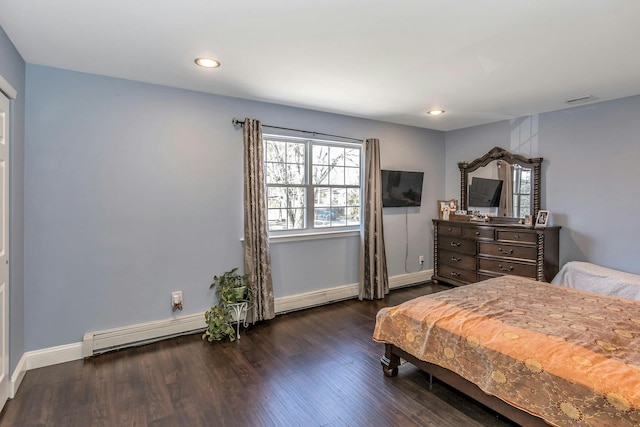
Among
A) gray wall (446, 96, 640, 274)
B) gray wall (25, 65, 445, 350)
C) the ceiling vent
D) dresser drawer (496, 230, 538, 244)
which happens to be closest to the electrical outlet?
gray wall (25, 65, 445, 350)

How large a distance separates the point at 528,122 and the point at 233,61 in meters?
3.84

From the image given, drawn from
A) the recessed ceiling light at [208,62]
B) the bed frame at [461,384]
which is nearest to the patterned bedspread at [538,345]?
the bed frame at [461,384]

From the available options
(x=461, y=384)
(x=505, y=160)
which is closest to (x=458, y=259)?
(x=505, y=160)

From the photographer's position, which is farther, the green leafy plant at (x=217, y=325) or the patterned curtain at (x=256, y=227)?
the patterned curtain at (x=256, y=227)

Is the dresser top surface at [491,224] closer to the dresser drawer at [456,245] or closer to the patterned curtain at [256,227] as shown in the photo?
the dresser drawer at [456,245]

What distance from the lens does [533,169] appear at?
14.1ft

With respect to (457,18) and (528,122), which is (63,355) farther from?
(528,122)

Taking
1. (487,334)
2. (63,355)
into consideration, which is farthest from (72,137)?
(487,334)

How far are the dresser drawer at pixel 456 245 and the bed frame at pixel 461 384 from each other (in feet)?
8.54

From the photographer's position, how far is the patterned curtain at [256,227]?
11.6ft

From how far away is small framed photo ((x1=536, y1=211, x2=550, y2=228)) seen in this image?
4.05 meters

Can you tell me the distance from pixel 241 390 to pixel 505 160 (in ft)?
14.1

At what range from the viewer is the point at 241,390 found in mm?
2361

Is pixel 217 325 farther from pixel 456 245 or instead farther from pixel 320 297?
pixel 456 245
